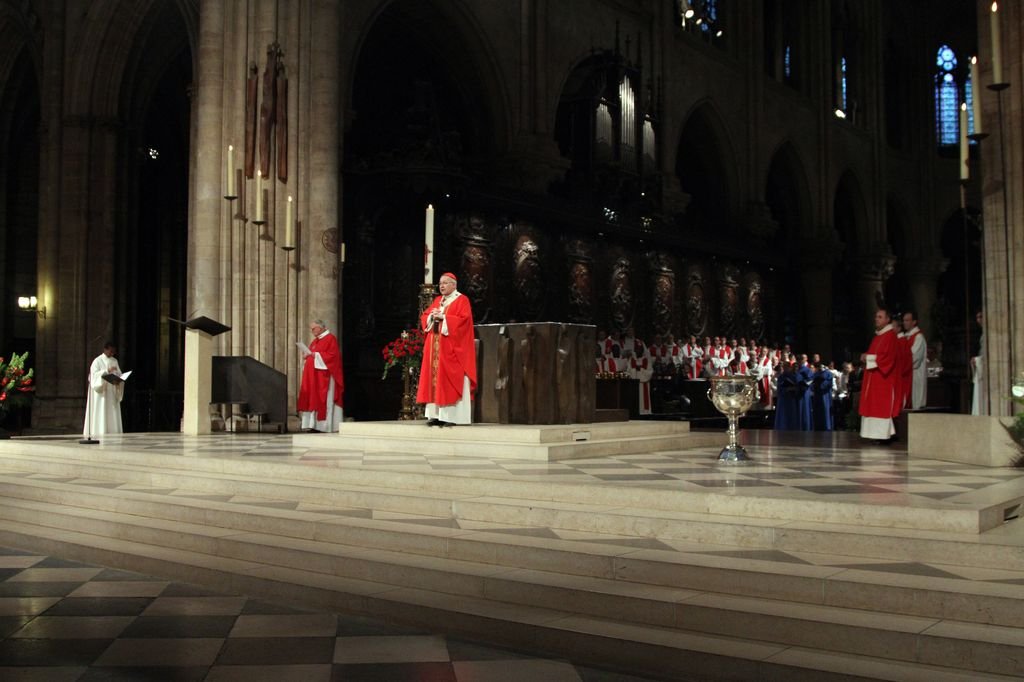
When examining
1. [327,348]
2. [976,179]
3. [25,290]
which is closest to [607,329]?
[327,348]

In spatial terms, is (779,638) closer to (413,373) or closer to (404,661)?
(404,661)

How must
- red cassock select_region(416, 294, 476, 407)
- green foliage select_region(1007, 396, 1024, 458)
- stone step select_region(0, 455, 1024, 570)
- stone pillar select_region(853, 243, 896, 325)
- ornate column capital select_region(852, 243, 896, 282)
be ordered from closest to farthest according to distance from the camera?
1. stone step select_region(0, 455, 1024, 570)
2. green foliage select_region(1007, 396, 1024, 458)
3. red cassock select_region(416, 294, 476, 407)
4. stone pillar select_region(853, 243, 896, 325)
5. ornate column capital select_region(852, 243, 896, 282)

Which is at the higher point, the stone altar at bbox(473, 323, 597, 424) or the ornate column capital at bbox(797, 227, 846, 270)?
the ornate column capital at bbox(797, 227, 846, 270)

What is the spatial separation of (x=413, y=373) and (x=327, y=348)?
89.4 inches

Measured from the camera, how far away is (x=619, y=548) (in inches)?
236

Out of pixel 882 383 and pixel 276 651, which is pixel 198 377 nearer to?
A: pixel 882 383

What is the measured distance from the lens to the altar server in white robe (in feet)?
46.6

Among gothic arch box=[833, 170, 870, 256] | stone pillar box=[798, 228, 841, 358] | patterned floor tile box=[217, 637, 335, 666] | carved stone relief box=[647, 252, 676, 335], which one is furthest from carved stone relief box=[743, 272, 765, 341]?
patterned floor tile box=[217, 637, 335, 666]

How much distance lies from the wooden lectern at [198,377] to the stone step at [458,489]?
2652 mm

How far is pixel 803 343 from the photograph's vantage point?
108 feet

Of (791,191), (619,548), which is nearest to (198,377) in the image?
(619,548)

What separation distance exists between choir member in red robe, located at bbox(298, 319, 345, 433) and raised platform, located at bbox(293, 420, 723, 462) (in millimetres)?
2670

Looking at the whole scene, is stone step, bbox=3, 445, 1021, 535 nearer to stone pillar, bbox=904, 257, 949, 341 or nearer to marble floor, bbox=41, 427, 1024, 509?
marble floor, bbox=41, 427, 1024, 509

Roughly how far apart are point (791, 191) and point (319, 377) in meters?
23.7
